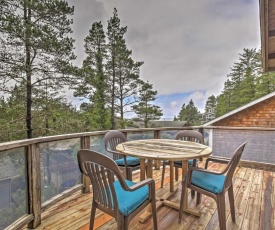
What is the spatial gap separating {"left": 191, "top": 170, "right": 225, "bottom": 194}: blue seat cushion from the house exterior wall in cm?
551

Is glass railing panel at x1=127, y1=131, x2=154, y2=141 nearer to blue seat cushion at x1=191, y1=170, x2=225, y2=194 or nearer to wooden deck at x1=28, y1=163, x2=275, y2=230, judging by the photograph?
wooden deck at x1=28, y1=163, x2=275, y2=230

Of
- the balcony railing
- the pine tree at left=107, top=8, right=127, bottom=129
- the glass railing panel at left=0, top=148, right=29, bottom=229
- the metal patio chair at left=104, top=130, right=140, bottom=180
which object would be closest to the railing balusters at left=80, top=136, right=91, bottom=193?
the balcony railing

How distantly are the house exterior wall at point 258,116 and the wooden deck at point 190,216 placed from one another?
3.98 m

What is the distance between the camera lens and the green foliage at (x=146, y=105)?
1307 centimetres

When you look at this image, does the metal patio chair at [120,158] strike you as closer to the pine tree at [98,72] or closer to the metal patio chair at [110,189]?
the metal patio chair at [110,189]

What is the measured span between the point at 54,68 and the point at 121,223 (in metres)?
7.92

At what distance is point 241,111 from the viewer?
Answer: 21.9 ft

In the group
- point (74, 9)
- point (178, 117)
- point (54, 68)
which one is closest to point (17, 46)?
point (54, 68)

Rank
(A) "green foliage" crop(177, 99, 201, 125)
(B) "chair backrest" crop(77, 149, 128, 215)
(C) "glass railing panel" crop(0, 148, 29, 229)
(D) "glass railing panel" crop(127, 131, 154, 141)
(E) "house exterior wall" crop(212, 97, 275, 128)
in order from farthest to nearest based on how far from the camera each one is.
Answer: (A) "green foliage" crop(177, 99, 201, 125) < (E) "house exterior wall" crop(212, 97, 275, 128) < (D) "glass railing panel" crop(127, 131, 154, 141) < (C) "glass railing panel" crop(0, 148, 29, 229) < (B) "chair backrest" crop(77, 149, 128, 215)

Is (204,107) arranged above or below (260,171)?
above

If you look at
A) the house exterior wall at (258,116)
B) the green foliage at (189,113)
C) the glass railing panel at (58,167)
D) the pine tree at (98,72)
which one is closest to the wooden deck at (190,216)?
the glass railing panel at (58,167)

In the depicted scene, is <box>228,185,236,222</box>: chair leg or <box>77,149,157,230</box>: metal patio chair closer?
<box>77,149,157,230</box>: metal patio chair

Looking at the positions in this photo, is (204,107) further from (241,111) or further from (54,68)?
(54,68)

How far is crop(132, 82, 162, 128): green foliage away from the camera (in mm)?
13067
